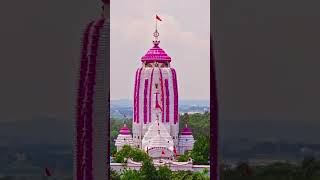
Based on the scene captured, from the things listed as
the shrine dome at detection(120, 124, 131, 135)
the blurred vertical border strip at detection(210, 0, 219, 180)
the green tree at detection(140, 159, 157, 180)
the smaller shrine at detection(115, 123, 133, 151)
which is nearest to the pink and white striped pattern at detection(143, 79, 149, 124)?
the smaller shrine at detection(115, 123, 133, 151)

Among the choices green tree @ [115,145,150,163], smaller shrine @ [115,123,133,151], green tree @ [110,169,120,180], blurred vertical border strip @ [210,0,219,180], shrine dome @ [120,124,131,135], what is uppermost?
blurred vertical border strip @ [210,0,219,180]

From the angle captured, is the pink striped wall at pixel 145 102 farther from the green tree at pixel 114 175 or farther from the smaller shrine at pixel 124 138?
the green tree at pixel 114 175

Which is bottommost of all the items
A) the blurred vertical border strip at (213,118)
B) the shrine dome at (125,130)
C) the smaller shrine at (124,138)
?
the smaller shrine at (124,138)

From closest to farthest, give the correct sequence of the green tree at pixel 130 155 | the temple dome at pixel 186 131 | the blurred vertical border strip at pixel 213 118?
the blurred vertical border strip at pixel 213 118
the green tree at pixel 130 155
the temple dome at pixel 186 131

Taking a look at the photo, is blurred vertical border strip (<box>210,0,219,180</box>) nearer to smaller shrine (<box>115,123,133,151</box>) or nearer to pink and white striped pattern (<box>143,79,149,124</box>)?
pink and white striped pattern (<box>143,79,149,124</box>)

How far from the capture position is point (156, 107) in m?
18.3

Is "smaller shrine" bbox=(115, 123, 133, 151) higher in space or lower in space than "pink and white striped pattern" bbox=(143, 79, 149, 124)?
lower

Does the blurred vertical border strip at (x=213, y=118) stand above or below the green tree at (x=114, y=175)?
above

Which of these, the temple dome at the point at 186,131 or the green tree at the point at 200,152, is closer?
the green tree at the point at 200,152

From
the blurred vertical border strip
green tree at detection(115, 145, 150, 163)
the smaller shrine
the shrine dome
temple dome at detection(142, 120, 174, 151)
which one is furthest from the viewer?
the shrine dome

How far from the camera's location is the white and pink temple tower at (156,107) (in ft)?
58.8

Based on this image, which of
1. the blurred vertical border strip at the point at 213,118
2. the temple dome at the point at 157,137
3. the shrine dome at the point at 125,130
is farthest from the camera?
the shrine dome at the point at 125,130

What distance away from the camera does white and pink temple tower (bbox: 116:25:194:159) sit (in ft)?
58.8

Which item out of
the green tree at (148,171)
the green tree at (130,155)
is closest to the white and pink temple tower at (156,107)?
the green tree at (130,155)
